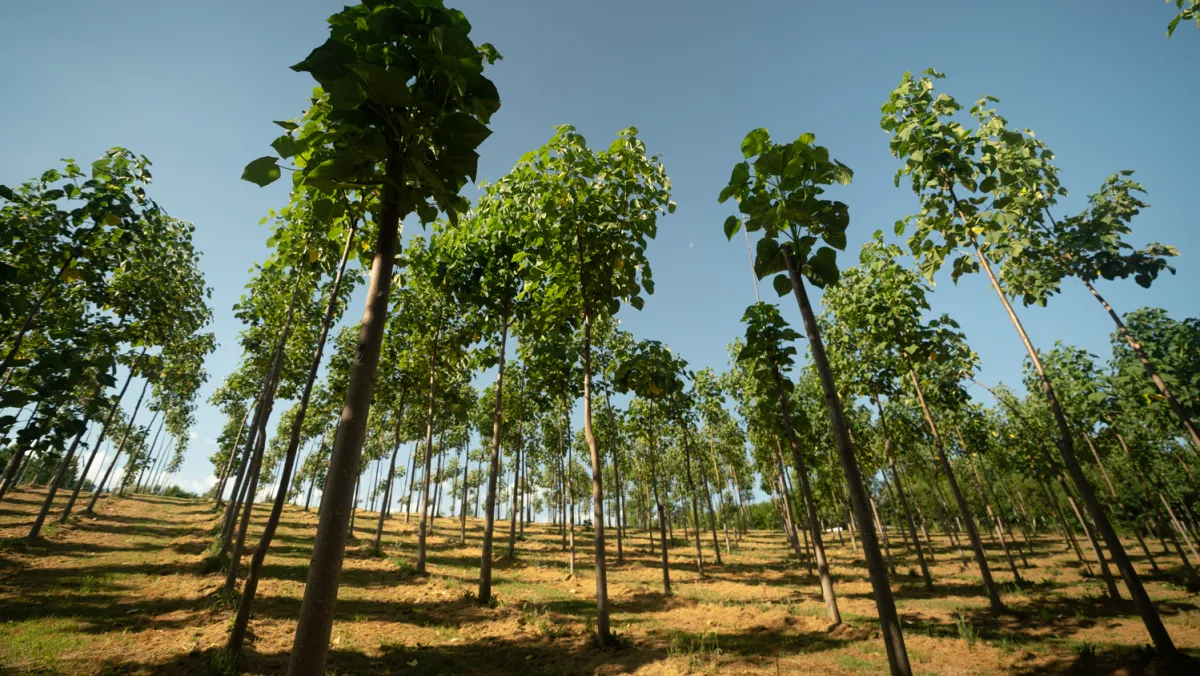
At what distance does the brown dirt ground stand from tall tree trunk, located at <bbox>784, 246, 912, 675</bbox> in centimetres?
528

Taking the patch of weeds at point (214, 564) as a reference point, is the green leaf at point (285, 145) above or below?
above

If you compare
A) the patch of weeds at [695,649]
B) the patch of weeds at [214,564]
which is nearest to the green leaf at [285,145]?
the patch of weeds at [695,649]

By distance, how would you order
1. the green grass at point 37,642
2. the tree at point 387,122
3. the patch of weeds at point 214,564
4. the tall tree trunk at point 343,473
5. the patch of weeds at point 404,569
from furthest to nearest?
the patch of weeds at point 404,569 < the patch of weeds at point 214,564 < the green grass at point 37,642 < the tree at point 387,122 < the tall tree trunk at point 343,473

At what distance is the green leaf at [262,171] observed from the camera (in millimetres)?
3273

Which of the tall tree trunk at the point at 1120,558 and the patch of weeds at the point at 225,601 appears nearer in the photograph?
the tall tree trunk at the point at 1120,558

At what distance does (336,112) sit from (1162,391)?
17.6 m

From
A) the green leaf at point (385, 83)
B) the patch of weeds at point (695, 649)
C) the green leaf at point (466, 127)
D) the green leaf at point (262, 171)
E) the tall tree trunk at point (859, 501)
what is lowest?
the patch of weeds at point (695, 649)

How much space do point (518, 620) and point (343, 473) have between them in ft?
34.8

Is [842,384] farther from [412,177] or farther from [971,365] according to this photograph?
[412,177]

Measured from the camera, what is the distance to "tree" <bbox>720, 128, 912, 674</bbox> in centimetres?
493

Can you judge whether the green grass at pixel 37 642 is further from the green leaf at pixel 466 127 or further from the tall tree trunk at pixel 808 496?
the tall tree trunk at pixel 808 496

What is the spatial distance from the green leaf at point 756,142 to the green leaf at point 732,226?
829 millimetres

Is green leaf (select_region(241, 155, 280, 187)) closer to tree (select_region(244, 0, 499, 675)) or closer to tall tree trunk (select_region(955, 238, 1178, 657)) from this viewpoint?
tree (select_region(244, 0, 499, 675))

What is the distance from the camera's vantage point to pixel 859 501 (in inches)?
180
